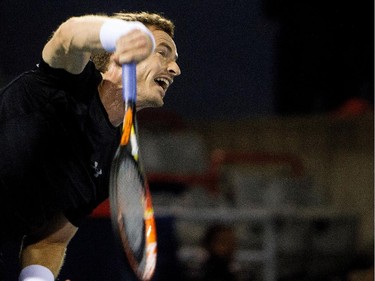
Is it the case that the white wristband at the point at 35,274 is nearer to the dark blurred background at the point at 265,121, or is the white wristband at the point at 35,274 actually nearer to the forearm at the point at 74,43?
the forearm at the point at 74,43

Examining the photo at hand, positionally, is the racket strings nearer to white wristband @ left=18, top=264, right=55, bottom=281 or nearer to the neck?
the neck

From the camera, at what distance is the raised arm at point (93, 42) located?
2.13 m

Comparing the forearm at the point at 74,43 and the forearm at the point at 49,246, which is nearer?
the forearm at the point at 74,43

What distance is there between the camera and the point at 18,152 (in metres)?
2.36

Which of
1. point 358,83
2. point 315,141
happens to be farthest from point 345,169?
point 358,83

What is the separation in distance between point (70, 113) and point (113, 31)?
0.95 feet

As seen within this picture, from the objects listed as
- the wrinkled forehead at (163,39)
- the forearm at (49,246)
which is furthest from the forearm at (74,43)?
the forearm at (49,246)

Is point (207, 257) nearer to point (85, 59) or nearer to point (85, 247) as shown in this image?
point (85, 247)

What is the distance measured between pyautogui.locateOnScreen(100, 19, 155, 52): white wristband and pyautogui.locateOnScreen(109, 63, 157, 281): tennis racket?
0.05m

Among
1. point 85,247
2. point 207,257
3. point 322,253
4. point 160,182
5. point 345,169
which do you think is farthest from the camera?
point 345,169

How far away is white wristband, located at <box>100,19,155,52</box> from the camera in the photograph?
84.4 inches

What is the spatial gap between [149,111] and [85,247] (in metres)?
2.85

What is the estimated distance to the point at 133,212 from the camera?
7.95 ft

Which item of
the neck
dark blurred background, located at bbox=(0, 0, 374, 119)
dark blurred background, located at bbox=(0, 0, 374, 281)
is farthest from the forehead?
dark blurred background, located at bbox=(0, 0, 374, 119)
